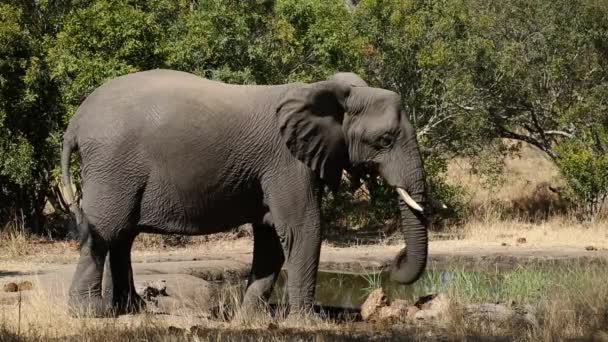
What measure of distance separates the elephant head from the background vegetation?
8.78m

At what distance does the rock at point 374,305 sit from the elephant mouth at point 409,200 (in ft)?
4.08

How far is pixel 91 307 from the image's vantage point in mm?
11094

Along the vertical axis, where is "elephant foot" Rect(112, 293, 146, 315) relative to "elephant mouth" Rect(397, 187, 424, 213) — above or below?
below

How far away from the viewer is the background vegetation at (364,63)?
20.2 metres

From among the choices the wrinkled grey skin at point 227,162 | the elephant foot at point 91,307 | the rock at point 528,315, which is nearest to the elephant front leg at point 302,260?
the wrinkled grey skin at point 227,162

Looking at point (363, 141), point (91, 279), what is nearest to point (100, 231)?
point (91, 279)

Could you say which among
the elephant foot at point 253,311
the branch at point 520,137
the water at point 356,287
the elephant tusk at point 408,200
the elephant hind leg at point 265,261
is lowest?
the water at point 356,287

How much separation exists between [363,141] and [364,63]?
13.1m

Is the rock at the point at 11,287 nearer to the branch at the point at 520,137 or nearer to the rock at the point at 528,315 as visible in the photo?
the rock at the point at 528,315

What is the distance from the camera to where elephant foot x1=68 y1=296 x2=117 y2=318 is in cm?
1099

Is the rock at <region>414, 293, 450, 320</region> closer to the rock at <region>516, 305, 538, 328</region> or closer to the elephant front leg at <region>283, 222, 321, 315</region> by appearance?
the rock at <region>516, 305, 538, 328</region>

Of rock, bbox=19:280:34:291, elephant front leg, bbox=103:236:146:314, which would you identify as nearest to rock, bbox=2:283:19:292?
rock, bbox=19:280:34:291

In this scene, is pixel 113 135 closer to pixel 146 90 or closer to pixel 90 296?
pixel 146 90

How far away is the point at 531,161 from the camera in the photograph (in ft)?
118
